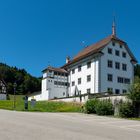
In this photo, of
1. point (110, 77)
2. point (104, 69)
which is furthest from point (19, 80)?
point (104, 69)

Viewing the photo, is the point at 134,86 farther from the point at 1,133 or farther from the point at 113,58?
the point at 113,58

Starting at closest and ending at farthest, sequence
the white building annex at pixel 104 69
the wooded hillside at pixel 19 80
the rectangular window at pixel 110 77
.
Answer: the white building annex at pixel 104 69
the rectangular window at pixel 110 77
the wooded hillside at pixel 19 80

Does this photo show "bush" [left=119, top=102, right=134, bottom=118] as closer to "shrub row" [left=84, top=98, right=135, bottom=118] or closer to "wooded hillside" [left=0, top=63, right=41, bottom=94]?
"shrub row" [left=84, top=98, right=135, bottom=118]

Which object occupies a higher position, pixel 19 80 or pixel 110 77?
pixel 19 80

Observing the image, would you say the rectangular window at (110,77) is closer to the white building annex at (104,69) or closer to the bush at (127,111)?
the white building annex at (104,69)

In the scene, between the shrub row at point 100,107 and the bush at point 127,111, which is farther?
the shrub row at point 100,107

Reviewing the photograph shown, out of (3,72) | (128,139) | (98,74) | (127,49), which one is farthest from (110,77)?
(3,72)

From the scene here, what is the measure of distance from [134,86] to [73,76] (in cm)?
3559

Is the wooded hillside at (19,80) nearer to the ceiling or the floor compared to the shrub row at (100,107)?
nearer to the ceiling

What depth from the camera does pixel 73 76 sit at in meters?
65.6

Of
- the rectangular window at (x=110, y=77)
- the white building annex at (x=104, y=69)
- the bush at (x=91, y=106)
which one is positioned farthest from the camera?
the rectangular window at (x=110, y=77)

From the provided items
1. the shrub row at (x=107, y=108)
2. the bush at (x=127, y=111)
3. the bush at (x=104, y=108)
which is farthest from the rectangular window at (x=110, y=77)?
the bush at (x=127, y=111)

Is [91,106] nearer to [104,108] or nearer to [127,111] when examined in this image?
[104,108]

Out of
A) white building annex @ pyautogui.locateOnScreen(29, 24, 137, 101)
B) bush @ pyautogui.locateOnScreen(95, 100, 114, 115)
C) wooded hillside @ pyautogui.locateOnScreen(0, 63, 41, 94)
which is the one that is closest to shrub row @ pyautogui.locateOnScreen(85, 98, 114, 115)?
bush @ pyautogui.locateOnScreen(95, 100, 114, 115)
